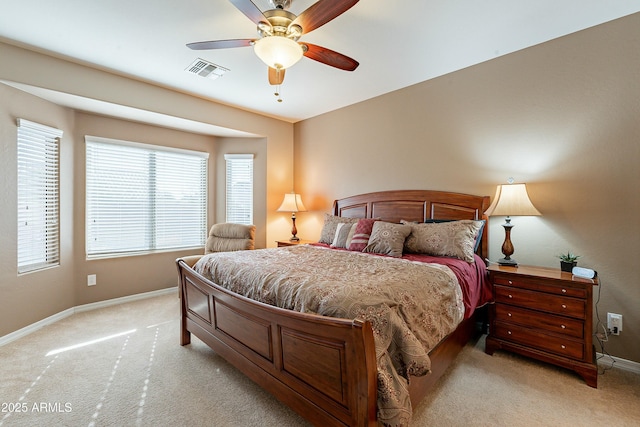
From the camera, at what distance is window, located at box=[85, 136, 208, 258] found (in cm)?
364

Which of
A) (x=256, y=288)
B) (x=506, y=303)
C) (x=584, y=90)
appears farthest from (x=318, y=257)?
(x=584, y=90)

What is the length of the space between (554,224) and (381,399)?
2.41 m

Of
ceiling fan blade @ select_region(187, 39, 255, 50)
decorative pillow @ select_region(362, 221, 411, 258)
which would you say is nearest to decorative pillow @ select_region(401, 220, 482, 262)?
decorative pillow @ select_region(362, 221, 411, 258)

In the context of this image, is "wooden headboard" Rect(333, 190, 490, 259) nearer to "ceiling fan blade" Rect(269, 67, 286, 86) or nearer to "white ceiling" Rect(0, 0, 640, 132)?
"white ceiling" Rect(0, 0, 640, 132)

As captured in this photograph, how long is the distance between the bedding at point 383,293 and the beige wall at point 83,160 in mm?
2029

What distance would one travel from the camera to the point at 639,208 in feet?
7.15

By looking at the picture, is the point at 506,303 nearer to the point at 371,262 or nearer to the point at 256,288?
the point at 371,262

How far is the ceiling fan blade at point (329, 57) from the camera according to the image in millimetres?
2033

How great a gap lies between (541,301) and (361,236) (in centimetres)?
163

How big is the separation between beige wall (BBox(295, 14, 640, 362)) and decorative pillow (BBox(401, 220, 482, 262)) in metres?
0.52

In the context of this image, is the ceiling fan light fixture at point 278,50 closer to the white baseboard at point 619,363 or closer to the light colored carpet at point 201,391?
the light colored carpet at point 201,391

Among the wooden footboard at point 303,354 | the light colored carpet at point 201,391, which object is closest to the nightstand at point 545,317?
the light colored carpet at point 201,391

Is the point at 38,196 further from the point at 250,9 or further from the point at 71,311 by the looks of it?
the point at 250,9

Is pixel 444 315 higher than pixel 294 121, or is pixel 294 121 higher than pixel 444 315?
pixel 294 121
